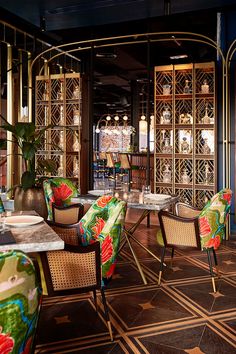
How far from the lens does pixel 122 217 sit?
2670 millimetres

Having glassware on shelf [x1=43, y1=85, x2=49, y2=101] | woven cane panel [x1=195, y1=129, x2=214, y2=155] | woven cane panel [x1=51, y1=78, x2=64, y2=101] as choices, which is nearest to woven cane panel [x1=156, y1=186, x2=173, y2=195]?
woven cane panel [x1=195, y1=129, x2=214, y2=155]

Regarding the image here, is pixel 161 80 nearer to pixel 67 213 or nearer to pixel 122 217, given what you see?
pixel 67 213

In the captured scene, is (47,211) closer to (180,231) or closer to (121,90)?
(180,231)

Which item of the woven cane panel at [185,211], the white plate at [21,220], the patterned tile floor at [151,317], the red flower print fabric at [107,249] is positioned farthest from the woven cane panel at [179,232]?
the white plate at [21,220]

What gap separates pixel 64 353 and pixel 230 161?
13.9ft

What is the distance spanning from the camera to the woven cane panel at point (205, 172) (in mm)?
6180

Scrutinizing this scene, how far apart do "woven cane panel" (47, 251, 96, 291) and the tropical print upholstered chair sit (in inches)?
50.3

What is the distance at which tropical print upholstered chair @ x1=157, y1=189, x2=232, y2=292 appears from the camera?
11.4 feet

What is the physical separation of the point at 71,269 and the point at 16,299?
1.17m

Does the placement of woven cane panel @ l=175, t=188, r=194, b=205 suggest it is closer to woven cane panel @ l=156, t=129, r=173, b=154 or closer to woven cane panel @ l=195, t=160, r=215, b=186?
woven cane panel @ l=195, t=160, r=215, b=186

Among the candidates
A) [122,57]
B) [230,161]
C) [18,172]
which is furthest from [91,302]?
[122,57]

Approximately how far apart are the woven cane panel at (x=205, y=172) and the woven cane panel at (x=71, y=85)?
264 centimetres

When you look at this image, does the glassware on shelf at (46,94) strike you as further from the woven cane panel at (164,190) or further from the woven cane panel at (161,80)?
the woven cane panel at (164,190)

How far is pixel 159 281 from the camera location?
3695mm
